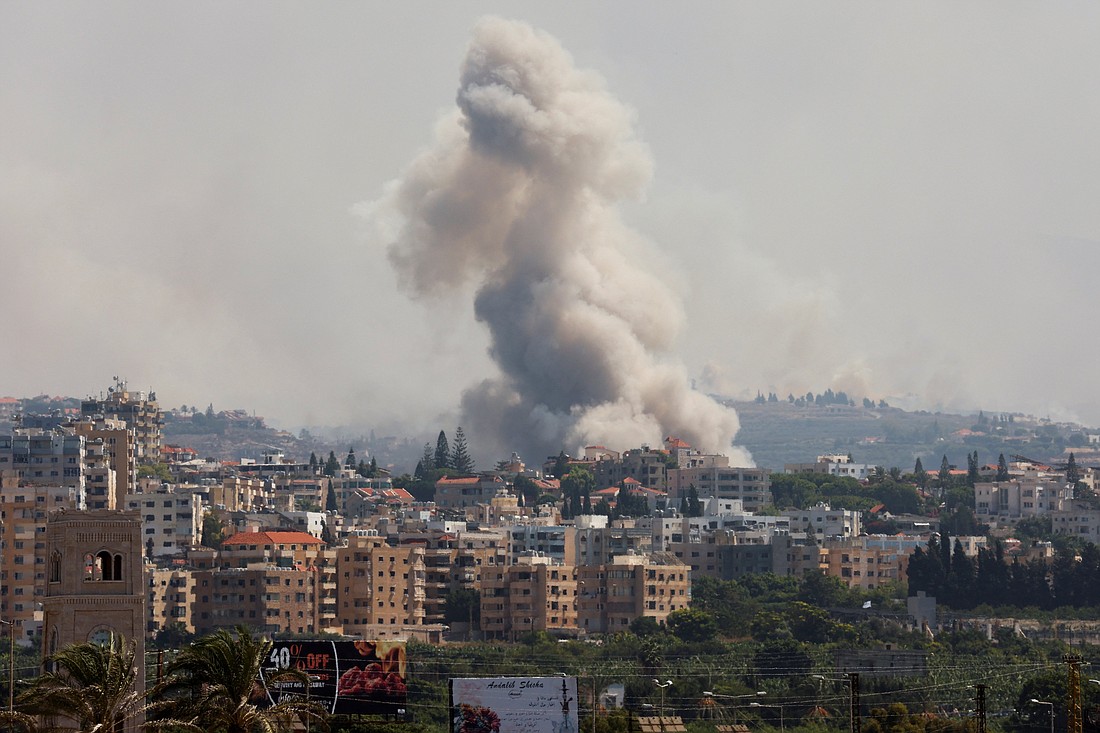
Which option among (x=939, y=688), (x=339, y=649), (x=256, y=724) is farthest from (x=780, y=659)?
(x=256, y=724)

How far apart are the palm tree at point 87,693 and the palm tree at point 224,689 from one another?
1.54 metres

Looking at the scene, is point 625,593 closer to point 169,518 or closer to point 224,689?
point 169,518

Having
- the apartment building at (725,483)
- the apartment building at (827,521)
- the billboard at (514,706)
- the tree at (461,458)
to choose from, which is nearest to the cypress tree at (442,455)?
the tree at (461,458)

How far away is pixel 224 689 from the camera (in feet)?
148

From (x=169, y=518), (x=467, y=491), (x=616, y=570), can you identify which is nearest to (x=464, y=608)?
(x=616, y=570)

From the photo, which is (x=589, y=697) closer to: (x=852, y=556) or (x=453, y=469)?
(x=852, y=556)

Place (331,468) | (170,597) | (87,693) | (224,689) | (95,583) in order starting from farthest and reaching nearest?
(331,468) < (170,597) < (95,583) < (224,689) < (87,693)

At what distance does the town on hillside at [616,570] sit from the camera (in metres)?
81.5

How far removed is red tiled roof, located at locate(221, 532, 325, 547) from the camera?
114375 millimetres

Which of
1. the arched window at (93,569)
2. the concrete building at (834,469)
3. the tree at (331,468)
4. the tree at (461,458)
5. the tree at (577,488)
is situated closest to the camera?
the arched window at (93,569)

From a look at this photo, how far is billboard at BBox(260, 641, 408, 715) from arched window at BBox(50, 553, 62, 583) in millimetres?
16519

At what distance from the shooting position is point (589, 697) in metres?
80.4

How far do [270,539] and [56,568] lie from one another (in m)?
68.3

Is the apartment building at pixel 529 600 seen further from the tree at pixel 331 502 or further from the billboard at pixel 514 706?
the billboard at pixel 514 706
